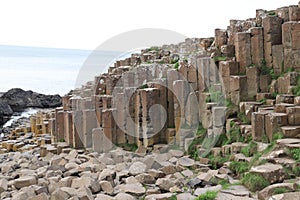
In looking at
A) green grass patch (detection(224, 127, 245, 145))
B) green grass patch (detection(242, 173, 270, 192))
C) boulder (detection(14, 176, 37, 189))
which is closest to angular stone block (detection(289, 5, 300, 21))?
green grass patch (detection(224, 127, 245, 145))

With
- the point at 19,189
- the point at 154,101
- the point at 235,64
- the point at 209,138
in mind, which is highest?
the point at 235,64

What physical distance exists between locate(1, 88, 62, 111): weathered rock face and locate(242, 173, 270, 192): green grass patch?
29.6m

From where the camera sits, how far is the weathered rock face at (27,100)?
35625mm

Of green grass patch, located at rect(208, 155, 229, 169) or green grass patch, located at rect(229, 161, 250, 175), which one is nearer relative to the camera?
green grass patch, located at rect(229, 161, 250, 175)

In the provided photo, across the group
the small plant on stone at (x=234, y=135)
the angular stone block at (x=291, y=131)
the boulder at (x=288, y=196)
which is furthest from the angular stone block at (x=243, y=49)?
the boulder at (x=288, y=196)

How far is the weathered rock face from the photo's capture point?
35625 millimetres

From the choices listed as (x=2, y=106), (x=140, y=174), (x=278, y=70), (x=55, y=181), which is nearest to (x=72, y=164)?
(x=55, y=181)

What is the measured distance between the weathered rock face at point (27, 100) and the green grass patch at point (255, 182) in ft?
97.1

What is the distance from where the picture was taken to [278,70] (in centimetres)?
1034

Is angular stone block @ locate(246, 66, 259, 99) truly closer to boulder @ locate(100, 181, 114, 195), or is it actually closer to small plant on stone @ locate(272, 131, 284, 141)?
small plant on stone @ locate(272, 131, 284, 141)

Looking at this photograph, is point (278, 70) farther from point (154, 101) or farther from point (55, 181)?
point (55, 181)

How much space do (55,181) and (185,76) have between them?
4.27 metres

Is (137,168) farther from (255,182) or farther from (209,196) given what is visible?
(255,182)

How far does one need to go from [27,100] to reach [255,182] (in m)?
31.7
